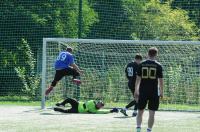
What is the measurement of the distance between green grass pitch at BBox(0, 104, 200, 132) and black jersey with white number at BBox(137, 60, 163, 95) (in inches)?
61.6

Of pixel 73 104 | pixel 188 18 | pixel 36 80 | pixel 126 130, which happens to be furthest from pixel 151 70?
pixel 188 18

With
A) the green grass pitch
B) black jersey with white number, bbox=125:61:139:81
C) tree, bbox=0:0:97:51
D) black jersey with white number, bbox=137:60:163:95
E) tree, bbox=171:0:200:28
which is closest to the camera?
black jersey with white number, bbox=137:60:163:95

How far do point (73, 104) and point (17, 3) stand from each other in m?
11.2

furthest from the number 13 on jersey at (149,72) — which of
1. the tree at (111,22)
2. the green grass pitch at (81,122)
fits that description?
the tree at (111,22)

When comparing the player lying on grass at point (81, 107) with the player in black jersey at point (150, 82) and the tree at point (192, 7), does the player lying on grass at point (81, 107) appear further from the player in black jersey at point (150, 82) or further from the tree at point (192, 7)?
the tree at point (192, 7)

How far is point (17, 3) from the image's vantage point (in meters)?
29.3

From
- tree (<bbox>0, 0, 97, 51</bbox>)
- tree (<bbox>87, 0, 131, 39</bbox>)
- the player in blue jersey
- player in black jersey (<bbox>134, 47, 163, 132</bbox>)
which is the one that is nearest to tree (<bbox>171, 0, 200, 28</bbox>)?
tree (<bbox>87, 0, 131, 39</bbox>)

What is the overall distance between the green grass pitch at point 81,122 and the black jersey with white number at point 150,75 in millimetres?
1564

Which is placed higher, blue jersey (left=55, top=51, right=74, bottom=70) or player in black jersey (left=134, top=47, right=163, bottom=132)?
blue jersey (left=55, top=51, right=74, bottom=70)

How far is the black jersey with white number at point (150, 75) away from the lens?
13.6 meters

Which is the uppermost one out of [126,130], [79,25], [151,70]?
[79,25]

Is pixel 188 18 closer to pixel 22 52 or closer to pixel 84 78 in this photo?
pixel 22 52

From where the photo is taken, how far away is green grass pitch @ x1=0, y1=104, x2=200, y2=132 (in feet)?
49.0

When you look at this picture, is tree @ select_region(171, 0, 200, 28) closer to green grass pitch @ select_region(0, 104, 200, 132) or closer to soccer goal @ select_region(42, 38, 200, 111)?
soccer goal @ select_region(42, 38, 200, 111)
